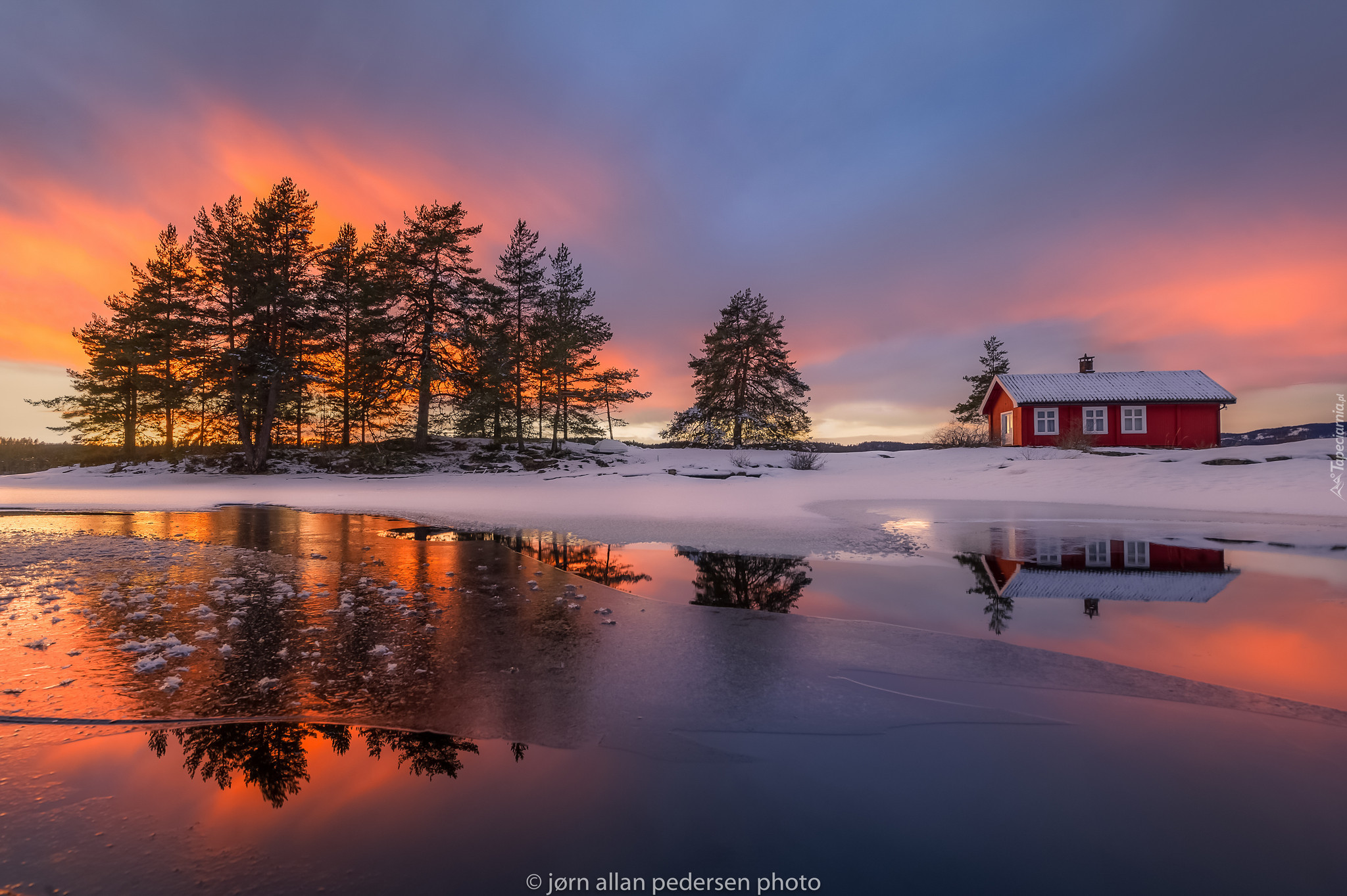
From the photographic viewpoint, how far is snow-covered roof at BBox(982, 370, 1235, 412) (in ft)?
108

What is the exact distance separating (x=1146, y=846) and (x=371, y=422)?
39037mm

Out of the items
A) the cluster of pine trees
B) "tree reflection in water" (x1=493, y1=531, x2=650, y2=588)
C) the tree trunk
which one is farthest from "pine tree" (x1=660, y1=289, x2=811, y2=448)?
"tree reflection in water" (x1=493, y1=531, x2=650, y2=588)

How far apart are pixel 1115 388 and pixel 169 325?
53.7m

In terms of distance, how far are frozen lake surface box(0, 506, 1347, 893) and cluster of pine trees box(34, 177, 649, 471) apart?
85.2 ft

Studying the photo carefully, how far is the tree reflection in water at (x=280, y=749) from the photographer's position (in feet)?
10.0

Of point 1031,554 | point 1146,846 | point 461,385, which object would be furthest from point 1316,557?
point 461,385

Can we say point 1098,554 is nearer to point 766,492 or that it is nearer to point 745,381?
point 766,492

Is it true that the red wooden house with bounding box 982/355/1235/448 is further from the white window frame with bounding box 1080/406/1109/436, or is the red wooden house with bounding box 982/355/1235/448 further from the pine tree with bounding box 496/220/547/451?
the pine tree with bounding box 496/220/547/451

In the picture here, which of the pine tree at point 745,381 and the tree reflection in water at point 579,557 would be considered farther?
the pine tree at point 745,381

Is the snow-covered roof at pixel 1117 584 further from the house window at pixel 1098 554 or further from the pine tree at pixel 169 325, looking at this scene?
the pine tree at pixel 169 325

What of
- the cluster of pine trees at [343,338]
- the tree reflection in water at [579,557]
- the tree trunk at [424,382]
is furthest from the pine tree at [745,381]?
the tree reflection in water at [579,557]

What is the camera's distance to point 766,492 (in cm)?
2116

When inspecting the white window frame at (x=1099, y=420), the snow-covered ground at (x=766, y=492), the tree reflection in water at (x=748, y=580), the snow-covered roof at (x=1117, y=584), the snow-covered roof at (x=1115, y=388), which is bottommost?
the tree reflection in water at (x=748, y=580)

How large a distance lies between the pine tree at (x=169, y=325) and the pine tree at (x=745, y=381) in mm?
29842
